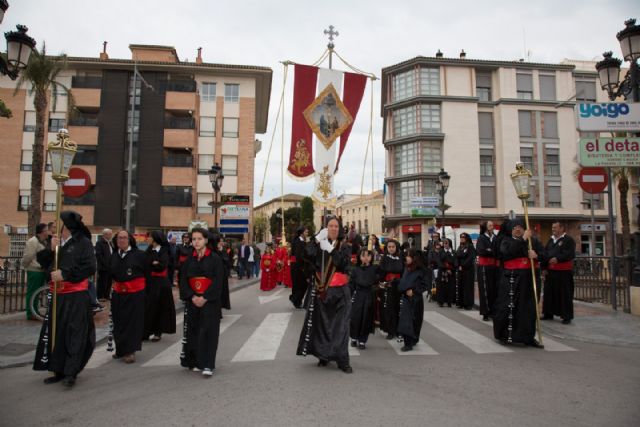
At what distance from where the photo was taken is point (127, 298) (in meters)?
6.39

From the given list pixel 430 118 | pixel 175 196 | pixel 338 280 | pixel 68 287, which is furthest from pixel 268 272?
pixel 430 118

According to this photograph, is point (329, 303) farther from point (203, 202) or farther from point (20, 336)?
point (203, 202)

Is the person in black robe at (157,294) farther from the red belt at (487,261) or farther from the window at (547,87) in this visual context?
the window at (547,87)

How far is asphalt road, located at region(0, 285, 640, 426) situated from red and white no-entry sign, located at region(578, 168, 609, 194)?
5.27 meters

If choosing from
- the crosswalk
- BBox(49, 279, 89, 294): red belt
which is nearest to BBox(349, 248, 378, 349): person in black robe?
the crosswalk

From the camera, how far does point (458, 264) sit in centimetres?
1209

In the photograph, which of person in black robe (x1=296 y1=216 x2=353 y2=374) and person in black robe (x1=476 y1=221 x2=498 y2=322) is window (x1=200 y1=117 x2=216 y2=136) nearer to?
person in black robe (x1=476 y1=221 x2=498 y2=322)

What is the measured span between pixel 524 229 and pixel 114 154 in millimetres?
35433

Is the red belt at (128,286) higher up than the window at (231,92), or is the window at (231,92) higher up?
the window at (231,92)

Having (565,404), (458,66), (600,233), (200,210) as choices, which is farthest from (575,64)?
(565,404)

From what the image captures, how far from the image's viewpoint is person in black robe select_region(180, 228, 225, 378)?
5.52 metres

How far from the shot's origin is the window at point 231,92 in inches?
1519

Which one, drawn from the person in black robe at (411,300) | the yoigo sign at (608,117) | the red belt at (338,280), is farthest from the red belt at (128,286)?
the yoigo sign at (608,117)

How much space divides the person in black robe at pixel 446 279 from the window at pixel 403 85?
29844 millimetres
